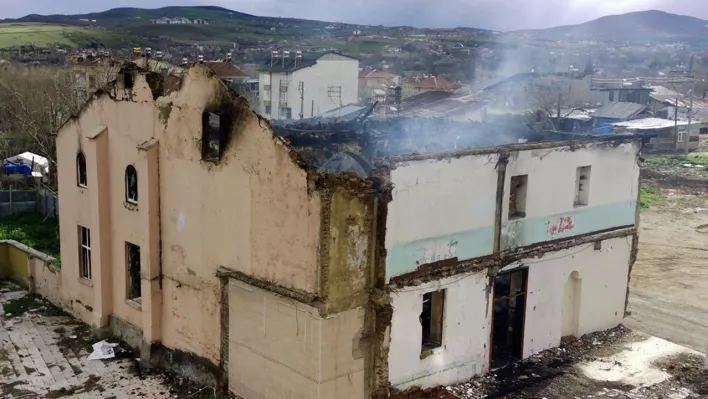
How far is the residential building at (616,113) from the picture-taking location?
53.9m

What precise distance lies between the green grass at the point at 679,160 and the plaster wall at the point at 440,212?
39.1m

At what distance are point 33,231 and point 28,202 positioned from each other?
340cm

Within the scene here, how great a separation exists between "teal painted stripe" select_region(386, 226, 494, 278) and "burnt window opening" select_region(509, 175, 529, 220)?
0.96 metres

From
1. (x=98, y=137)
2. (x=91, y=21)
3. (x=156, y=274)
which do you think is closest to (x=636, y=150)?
(x=156, y=274)

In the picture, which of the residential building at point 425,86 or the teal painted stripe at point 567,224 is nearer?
the teal painted stripe at point 567,224

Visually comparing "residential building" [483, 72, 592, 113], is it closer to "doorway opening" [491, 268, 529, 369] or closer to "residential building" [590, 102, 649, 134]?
"residential building" [590, 102, 649, 134]

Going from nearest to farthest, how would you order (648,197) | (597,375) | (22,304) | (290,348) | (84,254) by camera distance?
(290,348), (597,375), (84,254), (22,304), (648,197)

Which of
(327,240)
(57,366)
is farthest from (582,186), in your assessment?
(57,366)

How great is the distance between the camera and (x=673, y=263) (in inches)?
1067

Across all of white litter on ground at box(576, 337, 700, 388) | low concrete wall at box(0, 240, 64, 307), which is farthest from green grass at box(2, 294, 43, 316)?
white litter on ground at box(576, 337, 700, 388)

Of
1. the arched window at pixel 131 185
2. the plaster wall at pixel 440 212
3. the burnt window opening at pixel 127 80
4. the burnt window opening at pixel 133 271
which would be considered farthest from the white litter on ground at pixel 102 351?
the plaster wall at pixel 440 212

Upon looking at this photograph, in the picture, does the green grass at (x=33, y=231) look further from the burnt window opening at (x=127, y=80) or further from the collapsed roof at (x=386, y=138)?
the collapsed roof at (x=386, y=138)

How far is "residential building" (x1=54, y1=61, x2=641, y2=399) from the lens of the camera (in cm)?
1202

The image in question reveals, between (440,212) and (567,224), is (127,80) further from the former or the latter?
(567,224)
